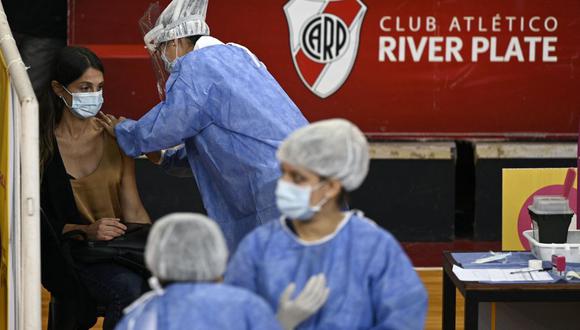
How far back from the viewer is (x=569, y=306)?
473cm

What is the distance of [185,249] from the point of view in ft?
9.76

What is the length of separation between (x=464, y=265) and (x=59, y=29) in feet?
10.2

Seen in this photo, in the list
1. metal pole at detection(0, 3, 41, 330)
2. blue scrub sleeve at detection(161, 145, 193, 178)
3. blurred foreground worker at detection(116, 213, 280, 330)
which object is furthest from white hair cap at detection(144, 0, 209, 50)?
blurred foreground worker at detection(116, 213, 280, 330)

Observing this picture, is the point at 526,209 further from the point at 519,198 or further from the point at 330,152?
the point at 330,152

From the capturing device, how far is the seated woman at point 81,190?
4578 millimetres

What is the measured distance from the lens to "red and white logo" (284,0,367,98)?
6.97 metres

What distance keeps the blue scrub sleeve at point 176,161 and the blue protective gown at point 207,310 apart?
1.95 metres

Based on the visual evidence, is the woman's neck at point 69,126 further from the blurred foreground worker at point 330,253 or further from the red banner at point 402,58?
the red banner at point 402,58

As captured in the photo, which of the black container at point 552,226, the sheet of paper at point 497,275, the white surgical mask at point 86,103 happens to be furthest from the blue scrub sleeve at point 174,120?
the black container at point 552,226

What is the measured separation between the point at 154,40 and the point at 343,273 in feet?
5.86

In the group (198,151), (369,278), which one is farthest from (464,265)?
(369,278)

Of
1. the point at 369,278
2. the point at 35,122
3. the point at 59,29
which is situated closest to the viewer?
the point at 369,278

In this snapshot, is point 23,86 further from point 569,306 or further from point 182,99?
point 569,306

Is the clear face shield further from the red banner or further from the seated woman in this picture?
the red banner
